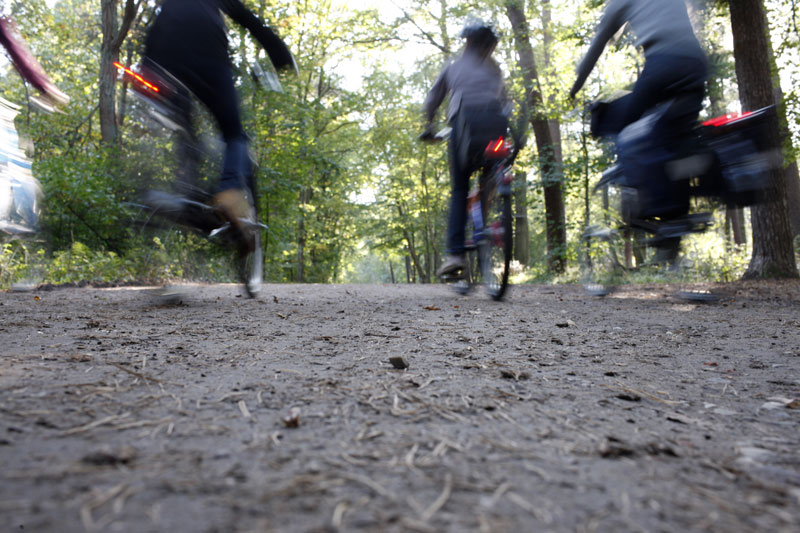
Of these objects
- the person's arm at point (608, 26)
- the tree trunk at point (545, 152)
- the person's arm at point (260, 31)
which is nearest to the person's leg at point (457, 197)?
the person's arm at point (608, 26)

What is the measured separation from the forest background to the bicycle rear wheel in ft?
1.52

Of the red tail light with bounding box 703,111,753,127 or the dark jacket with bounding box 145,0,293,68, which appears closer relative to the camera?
the dark jacket with bounding box 145,0,293,68

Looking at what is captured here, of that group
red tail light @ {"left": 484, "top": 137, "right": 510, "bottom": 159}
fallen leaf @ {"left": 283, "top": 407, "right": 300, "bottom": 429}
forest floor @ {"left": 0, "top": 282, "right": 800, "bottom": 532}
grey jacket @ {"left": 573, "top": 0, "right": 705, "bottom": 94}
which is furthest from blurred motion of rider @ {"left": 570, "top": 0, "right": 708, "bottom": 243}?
fallen leaf @ {"left": 283, "top": 407, "right": 300, "bottom": 429}

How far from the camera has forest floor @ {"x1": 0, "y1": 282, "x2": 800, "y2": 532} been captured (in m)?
0.96

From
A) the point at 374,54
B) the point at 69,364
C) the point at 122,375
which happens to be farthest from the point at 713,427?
the point at 374,54

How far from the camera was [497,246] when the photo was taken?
479 cm

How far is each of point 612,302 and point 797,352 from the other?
8.43 ft

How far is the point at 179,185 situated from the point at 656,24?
13.1 feet

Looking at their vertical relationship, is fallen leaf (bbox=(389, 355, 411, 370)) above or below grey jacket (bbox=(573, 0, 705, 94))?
below

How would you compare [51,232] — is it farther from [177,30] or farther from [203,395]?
[203,395]

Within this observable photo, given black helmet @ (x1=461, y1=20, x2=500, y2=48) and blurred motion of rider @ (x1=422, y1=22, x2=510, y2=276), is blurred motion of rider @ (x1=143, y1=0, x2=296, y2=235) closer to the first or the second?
blurred motion of rider @ (x1=422, y1=22, x2=510, y2=276)

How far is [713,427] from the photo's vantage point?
1506 mm

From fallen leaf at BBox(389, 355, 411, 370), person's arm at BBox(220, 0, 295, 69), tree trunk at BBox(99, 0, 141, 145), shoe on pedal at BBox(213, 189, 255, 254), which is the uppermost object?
tree trunk at BBox(99, 0, 141, 145)

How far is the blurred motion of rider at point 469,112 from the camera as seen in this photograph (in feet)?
15.0
